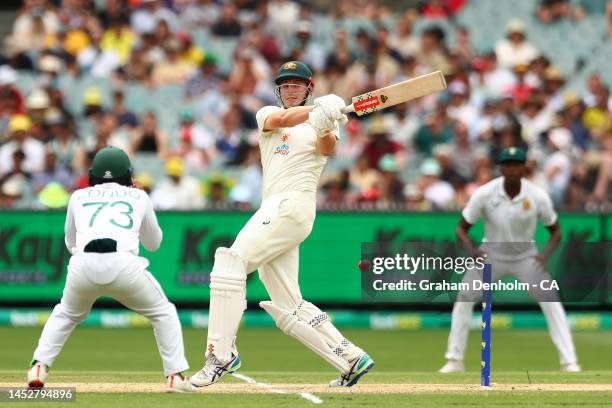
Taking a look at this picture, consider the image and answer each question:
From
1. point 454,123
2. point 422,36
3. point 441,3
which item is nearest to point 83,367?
point 454,123

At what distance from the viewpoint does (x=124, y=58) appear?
21.0m

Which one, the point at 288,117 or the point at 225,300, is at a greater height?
the point at 288,117

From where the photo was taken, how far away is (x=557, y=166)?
18.2 m

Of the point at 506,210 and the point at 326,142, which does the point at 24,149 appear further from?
the point at 326,142

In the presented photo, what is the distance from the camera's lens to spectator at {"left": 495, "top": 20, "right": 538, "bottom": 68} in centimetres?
2069

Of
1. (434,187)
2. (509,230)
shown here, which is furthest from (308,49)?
(509,230)

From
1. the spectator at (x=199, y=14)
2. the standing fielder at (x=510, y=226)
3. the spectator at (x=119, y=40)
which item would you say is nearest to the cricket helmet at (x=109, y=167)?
the standing fielder at (x=510, y=226)

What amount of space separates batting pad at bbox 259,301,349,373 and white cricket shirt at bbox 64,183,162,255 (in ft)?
3.54

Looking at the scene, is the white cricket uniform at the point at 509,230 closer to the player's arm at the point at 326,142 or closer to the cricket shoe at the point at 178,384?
the player's arm at the point at 326,142

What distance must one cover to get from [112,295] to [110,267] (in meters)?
0.25

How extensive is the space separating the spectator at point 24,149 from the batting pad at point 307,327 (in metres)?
9.66

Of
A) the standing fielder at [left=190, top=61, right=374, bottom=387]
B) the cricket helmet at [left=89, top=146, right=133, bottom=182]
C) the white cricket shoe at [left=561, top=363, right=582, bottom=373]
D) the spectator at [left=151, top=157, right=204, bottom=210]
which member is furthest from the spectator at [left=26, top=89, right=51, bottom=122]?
the cricket helmet at [left=89, top=146, right=133, bottom=182]

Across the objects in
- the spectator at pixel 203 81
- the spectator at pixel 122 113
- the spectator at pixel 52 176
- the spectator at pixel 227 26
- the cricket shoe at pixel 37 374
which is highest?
the spectator at pixel 227 26

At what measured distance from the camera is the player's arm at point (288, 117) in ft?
29.8
